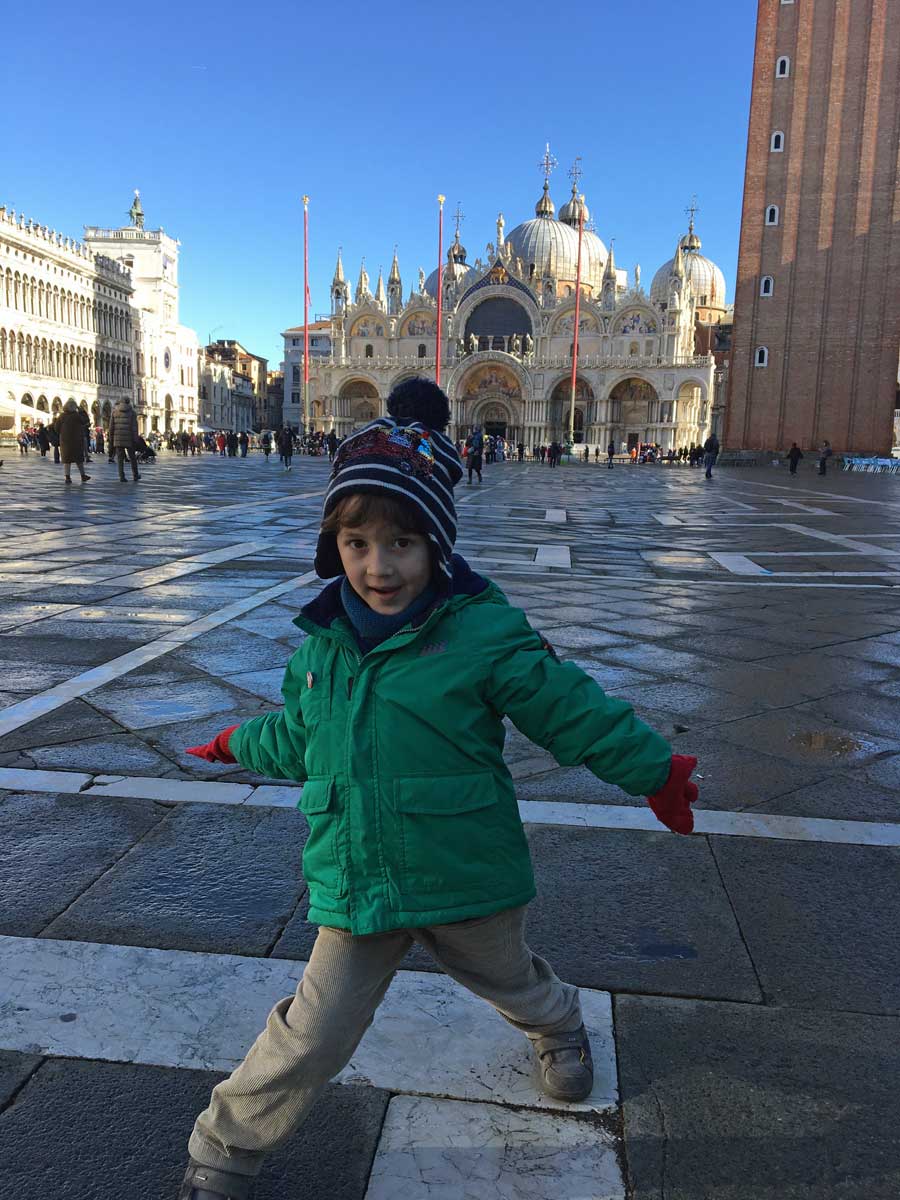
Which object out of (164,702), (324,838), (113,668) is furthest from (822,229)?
(324,838)

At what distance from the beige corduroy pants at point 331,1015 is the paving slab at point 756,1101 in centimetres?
19

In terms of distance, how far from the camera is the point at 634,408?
63.1m

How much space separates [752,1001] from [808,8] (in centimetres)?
4224

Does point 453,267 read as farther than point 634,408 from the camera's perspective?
Yes

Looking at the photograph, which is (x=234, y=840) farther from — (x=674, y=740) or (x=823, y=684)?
(x=823, y=684)

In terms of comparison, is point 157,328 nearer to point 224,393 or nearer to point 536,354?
point 224,393

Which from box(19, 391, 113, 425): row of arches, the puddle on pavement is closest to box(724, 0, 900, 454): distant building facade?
box(19, 391, 113, 425): row of arches

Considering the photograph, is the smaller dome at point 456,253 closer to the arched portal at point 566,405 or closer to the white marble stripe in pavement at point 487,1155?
the arched portal at point 566,405

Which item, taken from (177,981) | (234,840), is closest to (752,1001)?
(177,981)

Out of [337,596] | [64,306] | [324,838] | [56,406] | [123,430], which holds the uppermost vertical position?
[64,306]

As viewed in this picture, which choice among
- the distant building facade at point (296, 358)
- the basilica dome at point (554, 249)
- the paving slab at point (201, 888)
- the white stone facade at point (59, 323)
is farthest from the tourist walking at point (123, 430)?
the distant building facade at point (296, 358)

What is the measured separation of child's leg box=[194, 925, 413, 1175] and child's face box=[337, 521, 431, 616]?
0.50 meters

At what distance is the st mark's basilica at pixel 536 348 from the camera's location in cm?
6116

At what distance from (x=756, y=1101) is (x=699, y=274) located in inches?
3123
